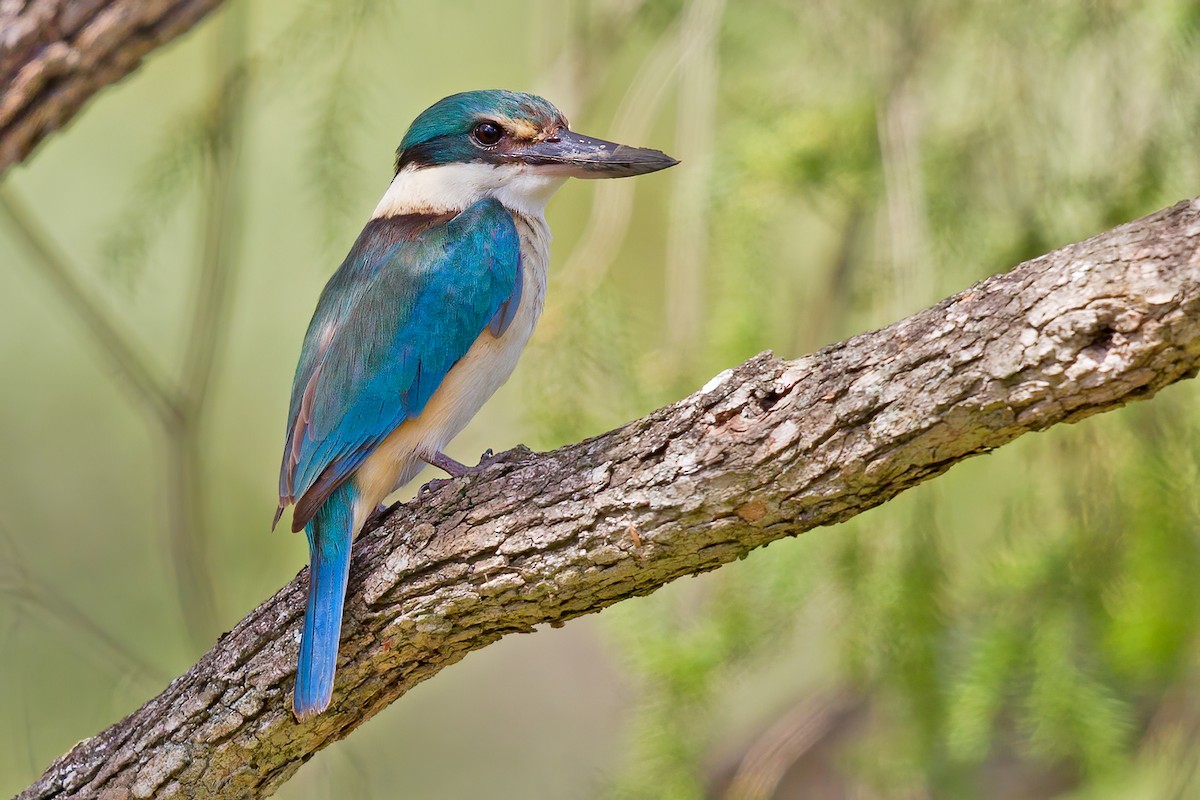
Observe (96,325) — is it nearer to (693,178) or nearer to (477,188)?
(477,188)

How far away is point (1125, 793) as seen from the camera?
3.06m

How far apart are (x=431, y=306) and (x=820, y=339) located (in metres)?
1.23

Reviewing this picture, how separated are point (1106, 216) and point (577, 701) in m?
4.18

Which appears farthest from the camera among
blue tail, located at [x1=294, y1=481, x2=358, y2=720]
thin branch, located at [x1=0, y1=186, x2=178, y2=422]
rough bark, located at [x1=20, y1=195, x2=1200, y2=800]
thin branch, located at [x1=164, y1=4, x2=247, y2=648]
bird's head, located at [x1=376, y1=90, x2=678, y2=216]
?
thin branch, located at [x1=164, y1=4, x2=247, y2=648]

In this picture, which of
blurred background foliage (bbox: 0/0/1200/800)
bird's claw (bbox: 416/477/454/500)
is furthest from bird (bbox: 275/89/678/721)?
blurred background foliage (bbox: 0/0/1200/800)

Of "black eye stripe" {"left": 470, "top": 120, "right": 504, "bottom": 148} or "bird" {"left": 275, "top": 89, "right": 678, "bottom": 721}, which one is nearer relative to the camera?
"bird" {"left": 275, "top": 89, "right": 678, "bottom": 721}

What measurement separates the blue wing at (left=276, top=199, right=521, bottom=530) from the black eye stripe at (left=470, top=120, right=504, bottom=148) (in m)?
0.22

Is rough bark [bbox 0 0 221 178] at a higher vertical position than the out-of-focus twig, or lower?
higher

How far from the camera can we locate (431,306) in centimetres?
290

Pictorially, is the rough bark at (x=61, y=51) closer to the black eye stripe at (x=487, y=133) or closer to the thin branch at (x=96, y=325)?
the thin branch at (x=96, y=325)

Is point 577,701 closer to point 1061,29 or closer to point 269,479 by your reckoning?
point 269,479

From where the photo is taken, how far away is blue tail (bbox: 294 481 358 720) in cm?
228

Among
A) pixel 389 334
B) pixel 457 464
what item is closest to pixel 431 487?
pixel 457 464

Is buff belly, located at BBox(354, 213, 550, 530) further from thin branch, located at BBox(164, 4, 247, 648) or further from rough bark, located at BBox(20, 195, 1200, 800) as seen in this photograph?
thin branch, located at BBox(164, 4, 247, 648)
